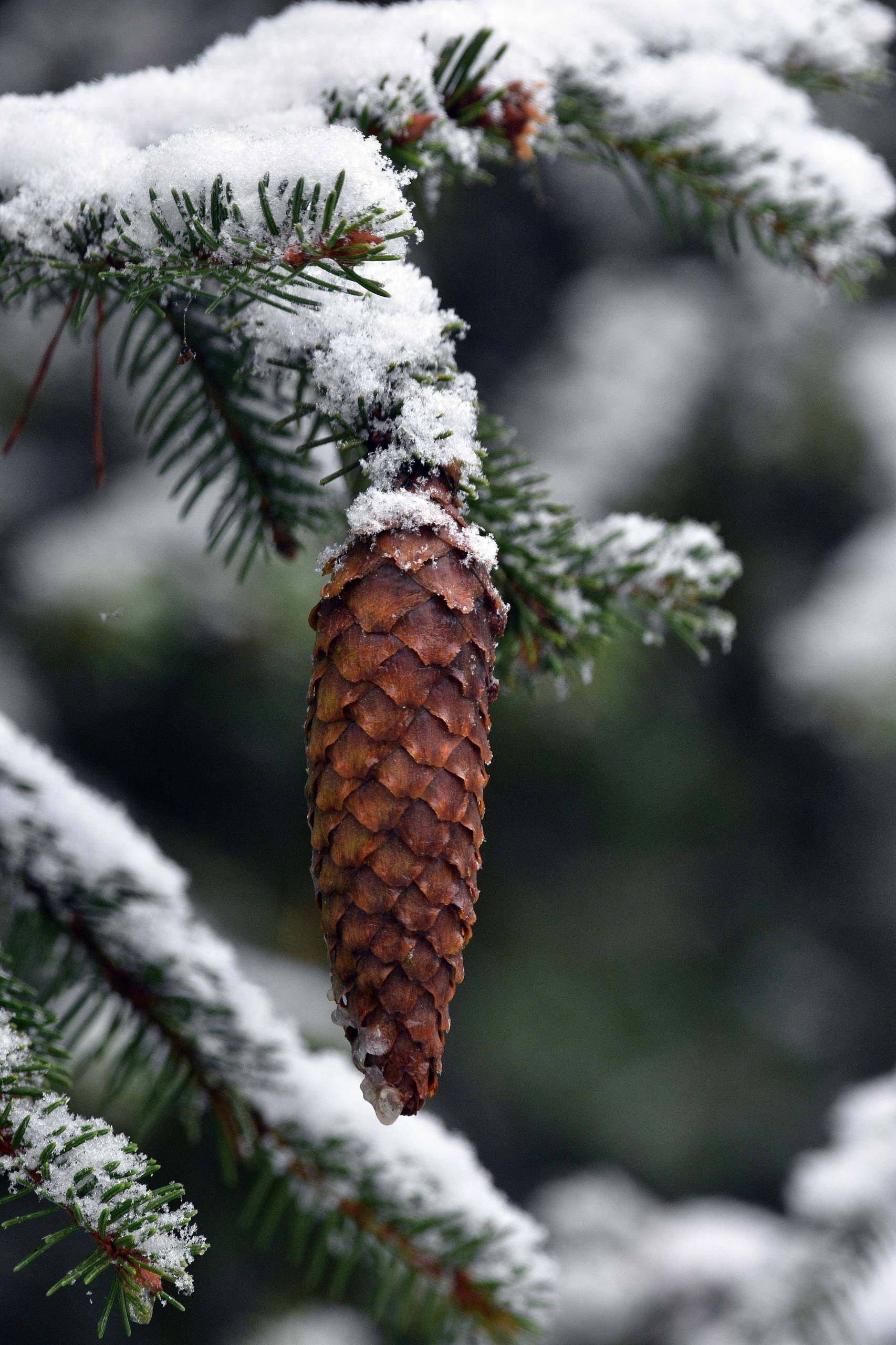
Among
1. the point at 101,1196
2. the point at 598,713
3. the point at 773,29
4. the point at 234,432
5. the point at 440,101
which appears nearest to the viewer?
the point at 101,1196

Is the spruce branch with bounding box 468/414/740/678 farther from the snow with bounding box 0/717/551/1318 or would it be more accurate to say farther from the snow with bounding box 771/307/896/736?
the snow with bounding box 771/307/896/736

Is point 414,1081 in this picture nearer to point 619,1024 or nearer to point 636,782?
point 636,782

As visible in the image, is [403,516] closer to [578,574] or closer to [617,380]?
[578,574]

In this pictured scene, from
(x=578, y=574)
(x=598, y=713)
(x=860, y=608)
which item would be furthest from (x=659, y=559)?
(x=860, y=608)

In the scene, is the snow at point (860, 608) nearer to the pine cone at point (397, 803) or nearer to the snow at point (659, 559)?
the snow at point (659, 559)

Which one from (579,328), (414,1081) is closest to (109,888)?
(414,1081)
